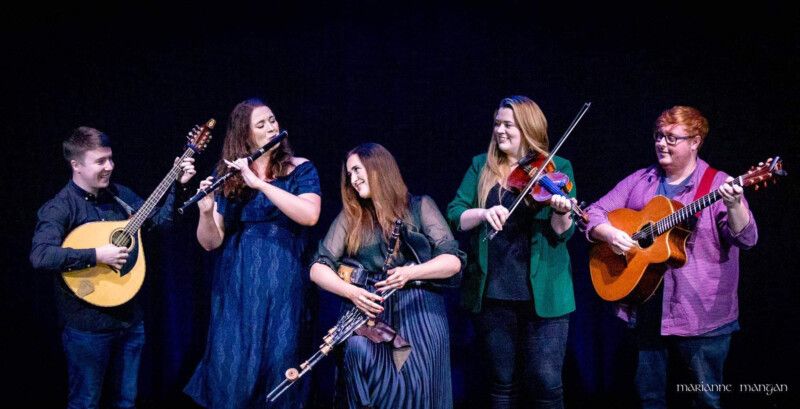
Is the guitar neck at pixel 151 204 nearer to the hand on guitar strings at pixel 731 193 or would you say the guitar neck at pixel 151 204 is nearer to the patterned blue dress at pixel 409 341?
the patterned blue dress at pixel 409 341

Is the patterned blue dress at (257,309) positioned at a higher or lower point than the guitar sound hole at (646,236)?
lower

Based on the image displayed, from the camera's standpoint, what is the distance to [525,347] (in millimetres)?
2781

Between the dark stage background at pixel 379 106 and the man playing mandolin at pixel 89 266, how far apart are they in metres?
0.84

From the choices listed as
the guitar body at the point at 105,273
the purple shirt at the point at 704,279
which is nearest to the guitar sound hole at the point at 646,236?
the purple shirt at the point at 704,279

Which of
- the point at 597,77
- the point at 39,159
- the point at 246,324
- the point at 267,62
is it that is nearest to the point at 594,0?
the point at 597,77

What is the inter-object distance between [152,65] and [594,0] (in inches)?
Result: 102

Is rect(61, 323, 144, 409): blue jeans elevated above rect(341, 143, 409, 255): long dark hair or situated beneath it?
situated beneath

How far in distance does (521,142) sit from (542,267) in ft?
1.73

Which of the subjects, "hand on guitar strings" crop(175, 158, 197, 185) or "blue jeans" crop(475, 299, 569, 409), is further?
"hand on guitar strings" crop(175, 158, 197, 185)

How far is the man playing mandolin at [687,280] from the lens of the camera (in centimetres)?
275

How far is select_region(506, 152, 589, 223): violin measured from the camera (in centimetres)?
264

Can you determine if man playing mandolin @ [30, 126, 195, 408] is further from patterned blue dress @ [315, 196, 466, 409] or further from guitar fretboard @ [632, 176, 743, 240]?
guitar fretboard @ [632, 176, 743, 240]

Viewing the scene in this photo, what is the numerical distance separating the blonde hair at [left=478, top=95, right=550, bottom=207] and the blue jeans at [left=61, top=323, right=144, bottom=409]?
1.75 m

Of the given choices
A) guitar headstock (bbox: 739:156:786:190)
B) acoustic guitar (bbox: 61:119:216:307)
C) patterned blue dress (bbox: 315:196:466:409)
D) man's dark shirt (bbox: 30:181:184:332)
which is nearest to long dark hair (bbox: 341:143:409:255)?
patterned blue dress (bbox: 315:196:466:409)
